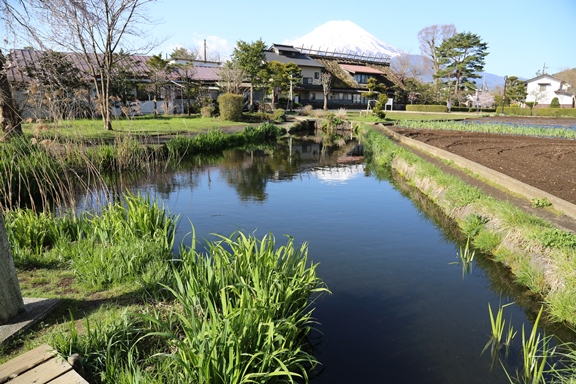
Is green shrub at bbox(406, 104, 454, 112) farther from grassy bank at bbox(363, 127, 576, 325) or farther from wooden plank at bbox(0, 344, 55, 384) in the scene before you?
wooden plank at bbox(0, 344, 55, 384)

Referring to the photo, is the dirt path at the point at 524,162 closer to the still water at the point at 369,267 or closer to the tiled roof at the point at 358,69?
the still water at the point at 369,267

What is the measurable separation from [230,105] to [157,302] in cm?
2421

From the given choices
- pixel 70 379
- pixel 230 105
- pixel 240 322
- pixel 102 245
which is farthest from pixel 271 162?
pixel 70 379

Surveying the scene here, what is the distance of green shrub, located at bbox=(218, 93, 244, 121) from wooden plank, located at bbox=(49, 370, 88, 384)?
25.5 meters

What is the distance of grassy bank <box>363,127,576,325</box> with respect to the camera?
4.93 meters

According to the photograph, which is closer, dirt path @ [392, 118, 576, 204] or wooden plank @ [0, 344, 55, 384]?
wooden plank @ [0, 344, 55, 384]

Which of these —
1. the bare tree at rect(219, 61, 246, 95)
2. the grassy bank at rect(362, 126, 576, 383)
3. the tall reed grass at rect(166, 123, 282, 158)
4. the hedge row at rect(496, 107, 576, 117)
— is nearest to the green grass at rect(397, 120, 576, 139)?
the tall reed grass at rect(166, 123, 282, 158)

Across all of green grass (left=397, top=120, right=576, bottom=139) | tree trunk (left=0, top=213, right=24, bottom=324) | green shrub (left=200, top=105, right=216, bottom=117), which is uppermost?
green shrub (left=200, top=105, right=216, bottom=117)

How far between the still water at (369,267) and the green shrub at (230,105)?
547 inches

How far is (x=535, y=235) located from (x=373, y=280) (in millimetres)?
2491

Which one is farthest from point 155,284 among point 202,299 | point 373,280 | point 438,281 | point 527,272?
point 527,272

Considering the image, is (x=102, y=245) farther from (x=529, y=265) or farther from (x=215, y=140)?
(x=215, y=140)

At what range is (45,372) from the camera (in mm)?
2863

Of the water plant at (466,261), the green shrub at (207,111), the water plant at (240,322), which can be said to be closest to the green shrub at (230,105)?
the green shrub at (207,111)
